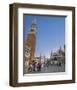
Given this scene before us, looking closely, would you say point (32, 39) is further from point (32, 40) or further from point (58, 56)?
point (58, 56)

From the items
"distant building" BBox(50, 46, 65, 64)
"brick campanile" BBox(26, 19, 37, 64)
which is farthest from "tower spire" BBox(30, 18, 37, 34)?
"distant building" BBox(50, 46, 65, 64)

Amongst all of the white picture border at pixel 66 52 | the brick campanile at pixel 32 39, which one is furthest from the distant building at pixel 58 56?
the brick campanile at pixel 32 39

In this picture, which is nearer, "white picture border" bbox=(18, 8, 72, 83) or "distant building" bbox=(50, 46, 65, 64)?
"white picture border" bbox=(18, 8, 72, 83)

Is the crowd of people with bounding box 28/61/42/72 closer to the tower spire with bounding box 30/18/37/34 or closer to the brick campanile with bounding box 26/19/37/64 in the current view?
the brick campanile with bounding box 26/19/37/64

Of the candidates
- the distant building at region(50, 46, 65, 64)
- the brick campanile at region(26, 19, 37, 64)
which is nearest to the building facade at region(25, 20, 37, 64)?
the brick campanile at region(26, 19, 37, 64)

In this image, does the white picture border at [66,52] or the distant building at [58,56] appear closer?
the white picture border at [66,52]

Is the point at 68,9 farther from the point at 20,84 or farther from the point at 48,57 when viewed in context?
the point at 20,84

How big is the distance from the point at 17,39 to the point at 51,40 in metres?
0.24

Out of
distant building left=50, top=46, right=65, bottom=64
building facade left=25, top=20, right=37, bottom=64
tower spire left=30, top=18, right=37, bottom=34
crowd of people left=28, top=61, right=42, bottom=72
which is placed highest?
tower spire left=30, top=18, right=37, bottom=34

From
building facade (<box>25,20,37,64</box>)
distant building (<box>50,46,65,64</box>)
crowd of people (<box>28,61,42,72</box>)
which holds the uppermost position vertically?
building facade (<box>25,20,37,64</box>)

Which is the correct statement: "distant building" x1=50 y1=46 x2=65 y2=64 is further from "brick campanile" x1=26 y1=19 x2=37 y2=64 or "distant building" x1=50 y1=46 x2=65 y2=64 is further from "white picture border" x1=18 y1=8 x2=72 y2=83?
"brick campanile" x1=26 y1=19 x2=37 y2=64

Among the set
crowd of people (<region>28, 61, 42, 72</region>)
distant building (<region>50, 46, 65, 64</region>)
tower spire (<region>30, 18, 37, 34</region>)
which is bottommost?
crowd of people (<region>28, 61, 42, 72</region>)

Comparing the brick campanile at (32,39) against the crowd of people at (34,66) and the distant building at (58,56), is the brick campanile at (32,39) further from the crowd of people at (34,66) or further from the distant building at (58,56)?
the distant building at (58,56)

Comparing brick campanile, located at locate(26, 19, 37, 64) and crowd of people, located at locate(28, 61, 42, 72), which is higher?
brick campanile, located at locate(26, 19, 37, 64)
